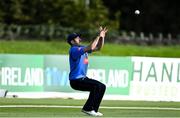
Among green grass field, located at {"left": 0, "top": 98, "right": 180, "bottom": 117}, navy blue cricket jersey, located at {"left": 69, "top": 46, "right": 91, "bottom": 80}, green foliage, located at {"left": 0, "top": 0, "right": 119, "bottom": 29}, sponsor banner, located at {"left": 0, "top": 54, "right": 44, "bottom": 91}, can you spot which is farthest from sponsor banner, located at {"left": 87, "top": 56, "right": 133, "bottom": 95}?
green foliage, located at {"left": 0, "top": 0, "right": 119, "bottom": 29}

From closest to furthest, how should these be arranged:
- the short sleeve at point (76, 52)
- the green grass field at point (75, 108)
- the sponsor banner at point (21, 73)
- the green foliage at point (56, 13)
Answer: the short sleeve at point (76, 52)
the green grass field at point (75, 108)
the sponsor banner at point (21, 73)
the green foliage at point (56, 13)

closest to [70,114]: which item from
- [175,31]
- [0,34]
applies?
[0,34]

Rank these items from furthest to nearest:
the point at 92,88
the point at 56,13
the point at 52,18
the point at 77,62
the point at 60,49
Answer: the point at 56,13 < the point at 52,18 < the point at 60,49 < the point at 92,88 < the point at 77,62

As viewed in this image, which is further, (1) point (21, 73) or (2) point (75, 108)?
(1) point (21, 73)

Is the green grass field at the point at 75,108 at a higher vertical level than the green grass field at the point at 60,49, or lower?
higher

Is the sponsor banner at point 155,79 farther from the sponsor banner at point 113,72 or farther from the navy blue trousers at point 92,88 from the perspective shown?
the navy blue trousers at point 92,88

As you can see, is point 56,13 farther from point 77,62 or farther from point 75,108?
point 77,62

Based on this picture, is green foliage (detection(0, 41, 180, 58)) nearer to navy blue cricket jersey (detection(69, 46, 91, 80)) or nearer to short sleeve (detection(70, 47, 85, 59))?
navy blue cricket jersey (detection(69, 46, 91, 80))

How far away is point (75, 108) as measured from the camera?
18.7 m

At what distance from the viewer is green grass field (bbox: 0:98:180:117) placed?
17078mm

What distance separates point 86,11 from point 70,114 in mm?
41213

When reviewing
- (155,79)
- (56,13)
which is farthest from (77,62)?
(56,13)

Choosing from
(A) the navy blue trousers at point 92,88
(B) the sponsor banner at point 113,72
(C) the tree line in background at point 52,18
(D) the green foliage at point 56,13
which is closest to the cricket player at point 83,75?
(A) the navy blue trousers at point 92,88

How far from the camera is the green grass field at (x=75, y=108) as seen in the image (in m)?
17.1
